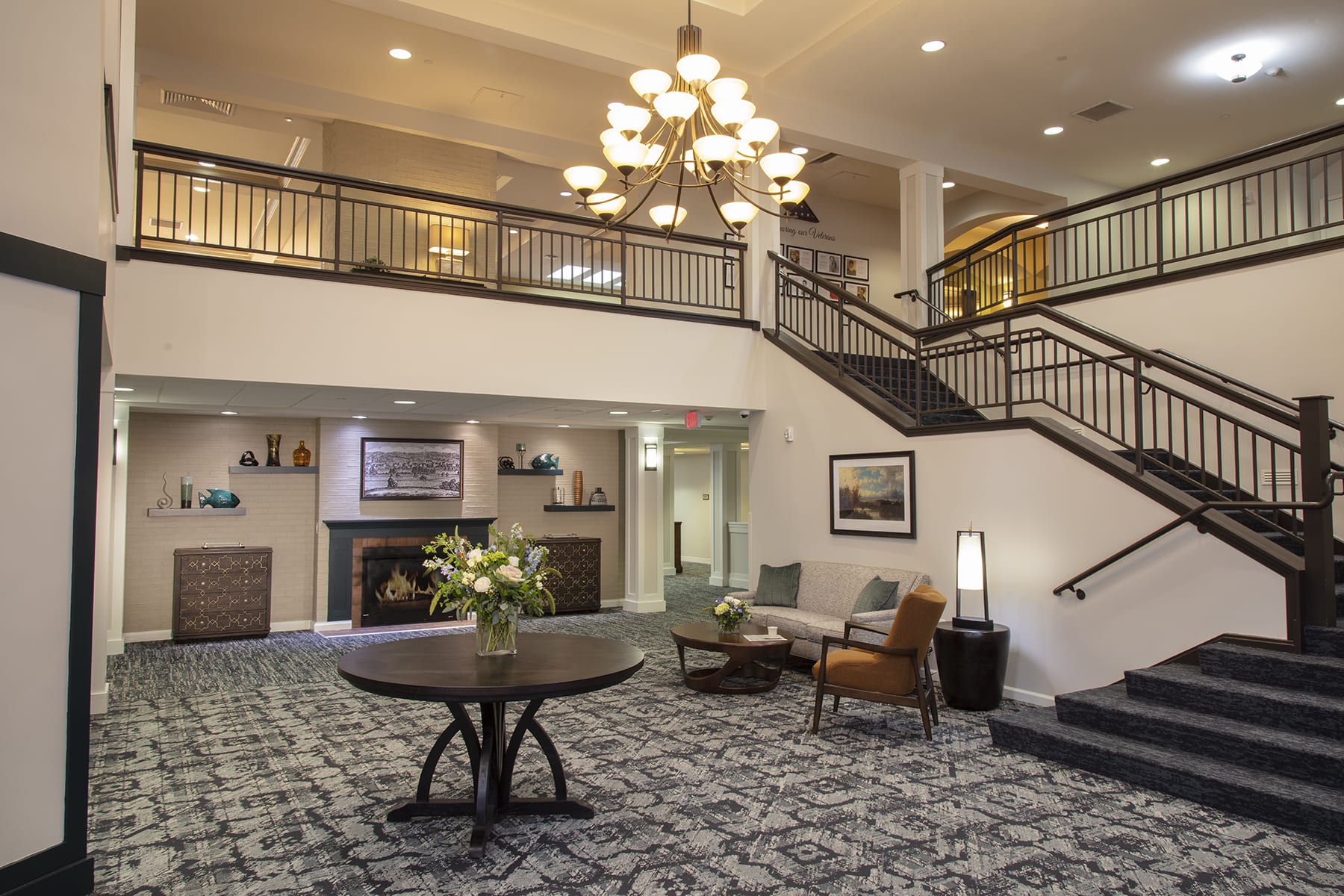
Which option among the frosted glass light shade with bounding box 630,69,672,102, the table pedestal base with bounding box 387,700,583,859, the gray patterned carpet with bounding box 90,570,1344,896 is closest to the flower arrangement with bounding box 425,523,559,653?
the table pedestal base with bounding box 387,700,583,859

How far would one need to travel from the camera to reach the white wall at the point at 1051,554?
513 centimetres

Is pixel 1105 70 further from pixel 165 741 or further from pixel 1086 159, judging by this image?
pixel 165 741

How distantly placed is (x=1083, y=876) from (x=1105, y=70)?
26.4 ft

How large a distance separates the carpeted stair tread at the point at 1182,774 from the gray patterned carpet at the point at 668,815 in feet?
0.29

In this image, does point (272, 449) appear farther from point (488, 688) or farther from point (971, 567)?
point (971, 567)

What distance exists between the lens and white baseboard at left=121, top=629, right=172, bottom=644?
9.14 meters

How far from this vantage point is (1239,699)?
14.9 ft

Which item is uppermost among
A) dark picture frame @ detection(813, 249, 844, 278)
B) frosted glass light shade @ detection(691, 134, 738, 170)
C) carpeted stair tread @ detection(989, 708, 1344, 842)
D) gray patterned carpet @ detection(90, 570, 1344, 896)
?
dark picture frame @ detection(813, 249, 844, 278)

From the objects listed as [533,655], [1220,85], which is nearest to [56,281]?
[533,655]

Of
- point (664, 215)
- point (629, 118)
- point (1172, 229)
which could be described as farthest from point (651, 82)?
point (1172, 229)

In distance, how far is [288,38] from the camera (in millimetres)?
8391

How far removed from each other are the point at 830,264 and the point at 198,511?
30.0 ft

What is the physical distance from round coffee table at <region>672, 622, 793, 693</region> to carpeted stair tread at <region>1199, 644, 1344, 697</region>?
2.79 meters

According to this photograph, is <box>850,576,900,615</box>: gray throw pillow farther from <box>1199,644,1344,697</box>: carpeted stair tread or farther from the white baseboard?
the white baseboard
